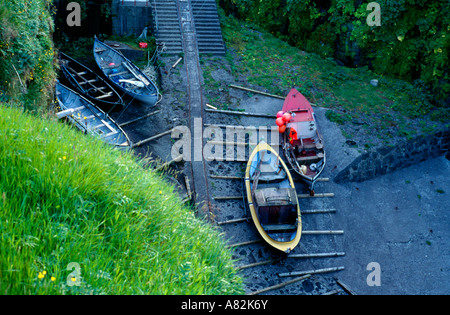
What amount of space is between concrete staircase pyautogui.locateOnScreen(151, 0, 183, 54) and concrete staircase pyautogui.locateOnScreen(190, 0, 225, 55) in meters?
1.17

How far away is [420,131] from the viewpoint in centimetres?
1689

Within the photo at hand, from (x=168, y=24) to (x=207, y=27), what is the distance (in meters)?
2.35

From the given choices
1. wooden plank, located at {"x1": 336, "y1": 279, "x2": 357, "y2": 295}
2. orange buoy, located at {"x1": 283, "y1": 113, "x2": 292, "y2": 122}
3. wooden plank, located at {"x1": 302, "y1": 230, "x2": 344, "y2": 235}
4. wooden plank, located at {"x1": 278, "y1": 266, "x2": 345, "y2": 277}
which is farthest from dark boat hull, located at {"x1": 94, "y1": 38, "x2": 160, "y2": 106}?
wooden plank, located at {"x1": 336, "y1": 279, "x2": 357, "y2": 295}

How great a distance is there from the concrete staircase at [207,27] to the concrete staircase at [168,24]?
46.0 inches

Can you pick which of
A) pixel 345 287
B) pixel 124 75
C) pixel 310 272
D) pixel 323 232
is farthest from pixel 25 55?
pixel 345 287

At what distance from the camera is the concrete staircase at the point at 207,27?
20.7 m

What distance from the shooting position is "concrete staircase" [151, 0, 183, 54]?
20.2 metres

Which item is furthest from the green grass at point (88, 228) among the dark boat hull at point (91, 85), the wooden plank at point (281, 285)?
the dark boat hull at point (91, 85)

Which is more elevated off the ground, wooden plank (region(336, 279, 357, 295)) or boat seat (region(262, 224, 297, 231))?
boat seat (region(262, 224, 297, 231))

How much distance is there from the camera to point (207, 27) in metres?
21.6

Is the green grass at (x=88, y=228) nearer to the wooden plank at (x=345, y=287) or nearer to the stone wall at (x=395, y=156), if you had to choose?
the wooden plank at (x=345, y=287)

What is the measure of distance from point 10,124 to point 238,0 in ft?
65.7

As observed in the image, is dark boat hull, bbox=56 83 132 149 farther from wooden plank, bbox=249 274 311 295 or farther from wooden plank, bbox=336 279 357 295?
wooden plank, bbox=336 279 357 295
